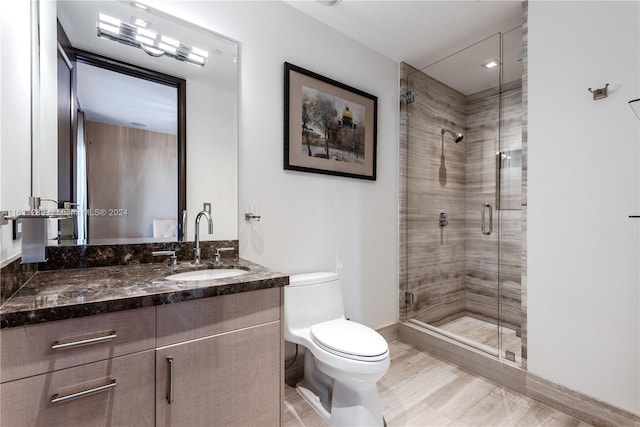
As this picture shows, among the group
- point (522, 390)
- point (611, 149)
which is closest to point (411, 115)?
point (611, 149)

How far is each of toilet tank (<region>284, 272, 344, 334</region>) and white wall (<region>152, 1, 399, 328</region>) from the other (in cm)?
18

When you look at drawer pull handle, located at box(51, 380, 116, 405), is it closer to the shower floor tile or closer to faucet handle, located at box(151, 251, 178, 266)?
faucet handle, located at box(151, 251, 178, 266)

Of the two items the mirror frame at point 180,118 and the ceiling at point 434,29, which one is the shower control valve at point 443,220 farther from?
the mirror frame at point 180,118

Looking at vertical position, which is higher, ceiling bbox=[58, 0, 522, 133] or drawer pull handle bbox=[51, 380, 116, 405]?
ceiling bbox=[58, 0, 522, 133]

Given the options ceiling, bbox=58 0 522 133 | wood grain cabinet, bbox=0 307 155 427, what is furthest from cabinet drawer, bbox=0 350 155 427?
ceiling, bbox=58 0 522 133

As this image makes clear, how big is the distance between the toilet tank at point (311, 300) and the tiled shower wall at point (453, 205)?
94cm

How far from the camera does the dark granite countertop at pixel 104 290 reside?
0.81m

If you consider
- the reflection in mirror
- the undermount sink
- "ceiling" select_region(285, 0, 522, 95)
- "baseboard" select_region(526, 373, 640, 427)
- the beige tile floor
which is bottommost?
the beige tile floor

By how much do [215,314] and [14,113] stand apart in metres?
1.00

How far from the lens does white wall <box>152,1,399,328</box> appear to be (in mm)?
1769

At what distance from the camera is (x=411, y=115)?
8.57 feet

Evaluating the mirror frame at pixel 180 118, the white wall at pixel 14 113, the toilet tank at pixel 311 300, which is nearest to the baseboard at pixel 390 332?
the toilet tank at pixel 311 300

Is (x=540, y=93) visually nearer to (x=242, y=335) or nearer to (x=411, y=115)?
(x=411, y=115)

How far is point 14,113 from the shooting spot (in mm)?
1015
